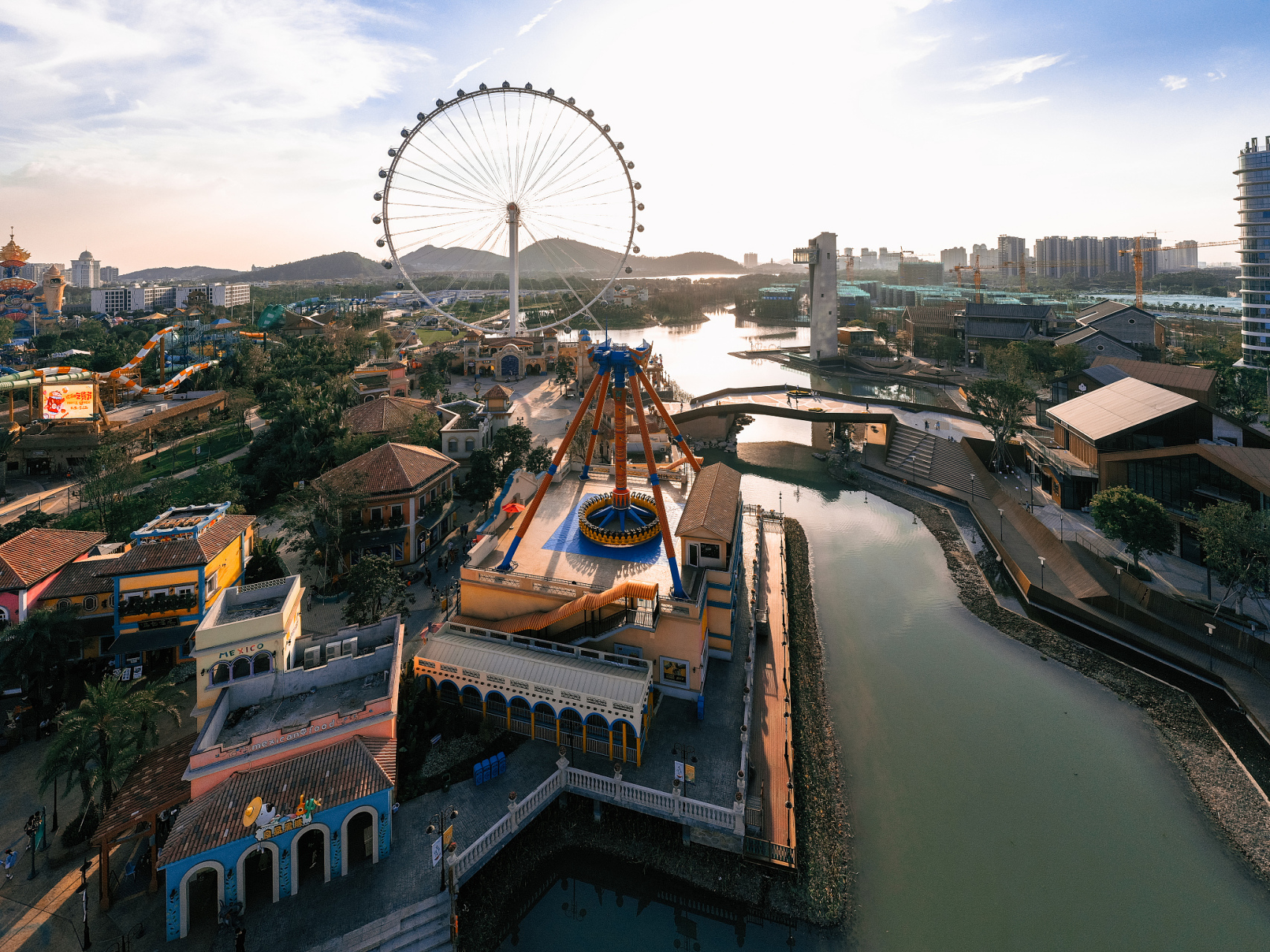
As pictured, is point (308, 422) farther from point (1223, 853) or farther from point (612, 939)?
point (1223, 853)

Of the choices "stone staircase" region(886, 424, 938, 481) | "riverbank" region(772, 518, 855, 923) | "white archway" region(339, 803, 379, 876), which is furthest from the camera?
"stone staircase" region(886, 424, 938, 481)

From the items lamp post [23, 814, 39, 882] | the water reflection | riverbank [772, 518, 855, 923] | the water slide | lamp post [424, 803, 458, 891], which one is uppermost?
the water slide

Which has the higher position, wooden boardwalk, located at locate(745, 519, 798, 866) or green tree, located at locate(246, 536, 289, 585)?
green tree, located at locate(246, 536, 289, 585)

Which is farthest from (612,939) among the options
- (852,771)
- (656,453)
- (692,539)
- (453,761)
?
(656,453)

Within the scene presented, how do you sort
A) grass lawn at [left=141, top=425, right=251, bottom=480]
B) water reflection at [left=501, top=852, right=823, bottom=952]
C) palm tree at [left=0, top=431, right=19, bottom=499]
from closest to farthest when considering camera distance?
water reflection at [left=501, top=852, right=823, bottom=952] < palm tree at [left=0, top=431, right=19, bottom=499] < grass lawn at [left=141, top=425, right=251, bottom=480]

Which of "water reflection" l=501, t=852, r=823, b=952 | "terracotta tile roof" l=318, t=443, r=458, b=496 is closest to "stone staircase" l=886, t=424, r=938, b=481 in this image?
"terracotta tile roof" l=318, t=443, r=458, b=496

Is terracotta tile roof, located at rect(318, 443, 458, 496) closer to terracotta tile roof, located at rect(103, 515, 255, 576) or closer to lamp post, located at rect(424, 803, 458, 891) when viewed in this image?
terracotta tile roof, located at rect(103, 515, 255, 576)

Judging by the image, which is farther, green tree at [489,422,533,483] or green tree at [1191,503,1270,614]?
green tree at [489,422,533,483]
